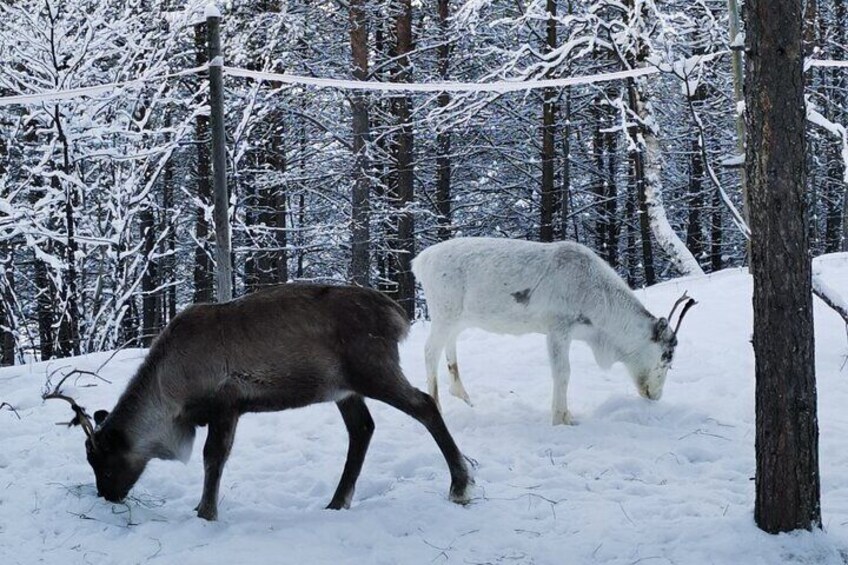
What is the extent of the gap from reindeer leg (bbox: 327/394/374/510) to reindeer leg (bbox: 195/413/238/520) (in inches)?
25.3

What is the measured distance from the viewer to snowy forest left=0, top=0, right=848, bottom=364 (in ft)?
37.8

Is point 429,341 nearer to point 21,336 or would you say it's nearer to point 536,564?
point 536,564

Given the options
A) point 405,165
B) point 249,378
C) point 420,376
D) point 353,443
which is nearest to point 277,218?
point 405,165

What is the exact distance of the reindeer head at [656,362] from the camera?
7.21 m

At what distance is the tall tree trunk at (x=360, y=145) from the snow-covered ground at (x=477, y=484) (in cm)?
748

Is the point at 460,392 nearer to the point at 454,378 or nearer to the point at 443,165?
the point at 454,378

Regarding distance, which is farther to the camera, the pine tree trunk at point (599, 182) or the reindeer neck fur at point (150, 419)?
the pine tree trunk at point (599, 182)

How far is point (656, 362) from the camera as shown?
721 cm

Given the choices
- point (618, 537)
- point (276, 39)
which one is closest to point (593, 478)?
point (618, 537)

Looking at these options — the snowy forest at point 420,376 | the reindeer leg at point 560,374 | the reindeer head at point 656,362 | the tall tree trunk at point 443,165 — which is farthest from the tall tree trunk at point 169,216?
the reindeer head at point 656,362

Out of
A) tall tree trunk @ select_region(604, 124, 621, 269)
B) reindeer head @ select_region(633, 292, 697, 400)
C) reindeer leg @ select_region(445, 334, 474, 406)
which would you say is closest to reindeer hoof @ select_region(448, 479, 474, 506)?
reindeer leg @ select_region(445, 334, 474, 406)

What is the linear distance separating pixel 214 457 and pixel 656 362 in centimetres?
386

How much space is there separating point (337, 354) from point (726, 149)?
2057 cm

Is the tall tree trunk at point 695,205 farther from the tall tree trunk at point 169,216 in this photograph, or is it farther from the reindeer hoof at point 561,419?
the reindeer hoof at point 561,419
